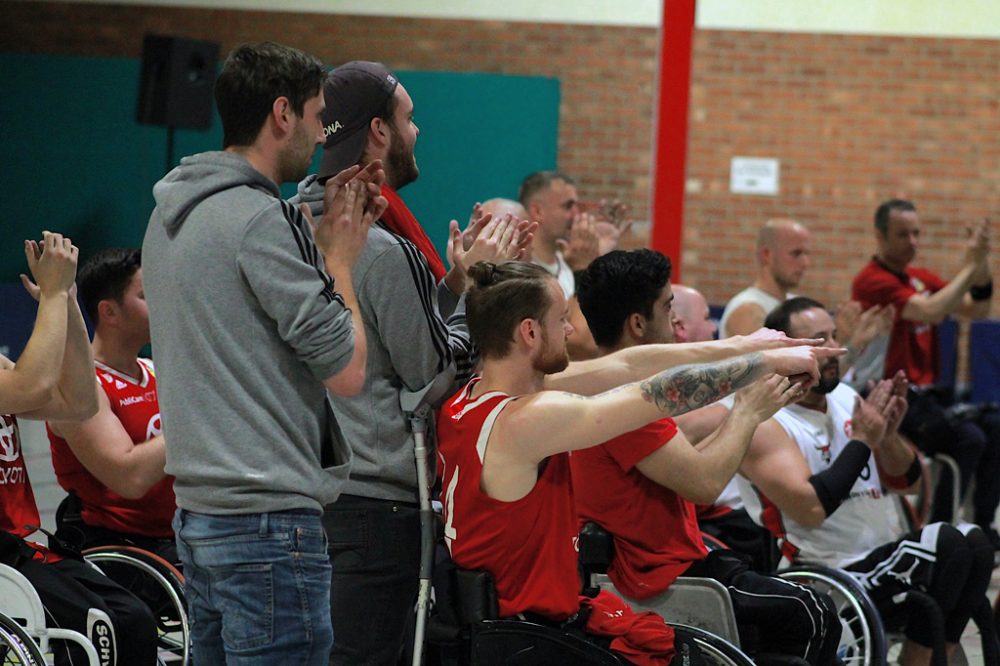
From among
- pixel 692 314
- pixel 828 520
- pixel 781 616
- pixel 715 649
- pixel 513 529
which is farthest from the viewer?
pixel 692 314

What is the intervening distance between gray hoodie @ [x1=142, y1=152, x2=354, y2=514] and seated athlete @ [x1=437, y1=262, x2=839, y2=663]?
1.72 feet

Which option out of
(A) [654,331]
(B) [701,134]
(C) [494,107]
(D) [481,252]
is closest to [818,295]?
(B) [701,134]

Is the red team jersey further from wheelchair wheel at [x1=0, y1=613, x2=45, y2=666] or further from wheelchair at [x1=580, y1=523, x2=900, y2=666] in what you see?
wheelchair wheel at [x1=0, y1=613, x2=45, y2=666]

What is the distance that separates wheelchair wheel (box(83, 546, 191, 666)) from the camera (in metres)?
3.31

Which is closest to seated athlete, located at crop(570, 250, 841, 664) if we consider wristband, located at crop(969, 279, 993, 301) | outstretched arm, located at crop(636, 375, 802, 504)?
outstretched arm, located at crop(636, 375, 802, 504)

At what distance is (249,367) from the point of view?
6.75 feet

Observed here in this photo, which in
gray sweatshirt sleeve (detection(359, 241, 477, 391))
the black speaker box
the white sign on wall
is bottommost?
gray sweatshirt sleeve (detection(359, 241, 477, 391))

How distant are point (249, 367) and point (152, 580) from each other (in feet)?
5.39

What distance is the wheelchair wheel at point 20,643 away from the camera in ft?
8.70

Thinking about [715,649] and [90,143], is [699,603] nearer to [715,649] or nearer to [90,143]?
[715,649]

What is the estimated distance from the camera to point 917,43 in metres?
10.2

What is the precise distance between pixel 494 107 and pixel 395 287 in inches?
317

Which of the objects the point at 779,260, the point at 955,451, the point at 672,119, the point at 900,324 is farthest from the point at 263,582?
the point at 900,324

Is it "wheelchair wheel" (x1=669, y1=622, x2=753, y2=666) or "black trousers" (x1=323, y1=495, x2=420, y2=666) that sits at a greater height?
"black trousers" (x1=323, y1=495, x2=420, y2=666)
